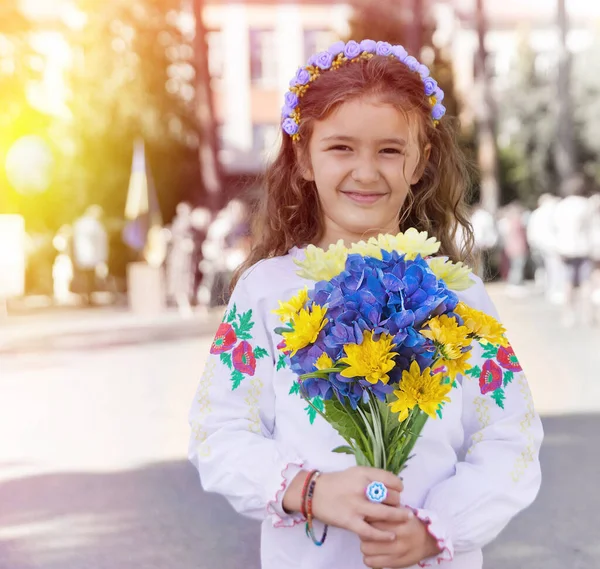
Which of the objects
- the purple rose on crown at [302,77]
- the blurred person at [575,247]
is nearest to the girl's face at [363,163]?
the purple rose on crown at [302,77]

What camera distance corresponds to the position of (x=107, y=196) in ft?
102

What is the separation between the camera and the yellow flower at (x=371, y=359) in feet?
5.86

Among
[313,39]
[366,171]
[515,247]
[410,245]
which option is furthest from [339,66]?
[313,39]

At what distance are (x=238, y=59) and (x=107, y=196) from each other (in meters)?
10.1

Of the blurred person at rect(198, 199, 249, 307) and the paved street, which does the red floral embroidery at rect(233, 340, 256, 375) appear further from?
the blurred person at rect(198, 199, 249, 307)

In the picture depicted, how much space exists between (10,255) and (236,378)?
1643 centimetres

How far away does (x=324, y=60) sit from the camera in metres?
2.27

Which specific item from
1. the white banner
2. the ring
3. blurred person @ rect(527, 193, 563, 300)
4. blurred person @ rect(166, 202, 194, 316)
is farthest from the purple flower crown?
the white banner

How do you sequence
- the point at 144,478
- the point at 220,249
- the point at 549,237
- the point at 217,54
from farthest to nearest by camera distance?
the point at 217,54 < the point at 220,249 < the point at 549,237 < the point at 144,478

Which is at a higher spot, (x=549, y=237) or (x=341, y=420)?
(x=341, y=420)

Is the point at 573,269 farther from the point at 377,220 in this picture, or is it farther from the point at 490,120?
the point at 490,120

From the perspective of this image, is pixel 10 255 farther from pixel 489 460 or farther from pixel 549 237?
pixel 489 460

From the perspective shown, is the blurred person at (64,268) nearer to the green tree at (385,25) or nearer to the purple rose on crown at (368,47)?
the green tree at (385,25)

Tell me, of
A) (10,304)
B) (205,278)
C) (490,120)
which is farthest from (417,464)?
(490,120)
